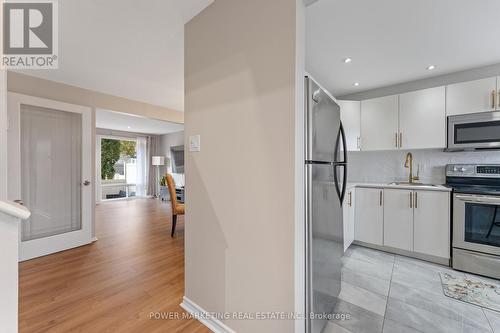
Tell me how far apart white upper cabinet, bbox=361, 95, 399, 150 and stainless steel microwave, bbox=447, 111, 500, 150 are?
0.59m

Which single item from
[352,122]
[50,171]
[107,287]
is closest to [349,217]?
[352,122]

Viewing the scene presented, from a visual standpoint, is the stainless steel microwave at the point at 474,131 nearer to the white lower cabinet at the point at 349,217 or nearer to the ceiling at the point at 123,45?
the white lower cabinet at the point at 349,217

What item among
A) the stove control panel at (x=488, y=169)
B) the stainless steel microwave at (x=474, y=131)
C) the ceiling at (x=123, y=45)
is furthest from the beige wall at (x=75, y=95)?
the stove control panel at (x=488, y=169)

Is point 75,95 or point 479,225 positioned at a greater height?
point 75,95

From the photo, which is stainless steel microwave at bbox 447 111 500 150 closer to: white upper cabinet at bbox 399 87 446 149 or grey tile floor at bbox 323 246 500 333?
white upper cabinet at bbox 399 87 446 149

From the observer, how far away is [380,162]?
336cm

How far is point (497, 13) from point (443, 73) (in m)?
1.24

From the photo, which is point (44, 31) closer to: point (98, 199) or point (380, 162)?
point (380, 162)

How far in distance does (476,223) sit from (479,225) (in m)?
0.03

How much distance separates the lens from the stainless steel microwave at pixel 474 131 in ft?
7.75

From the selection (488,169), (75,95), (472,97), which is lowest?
(488,169)

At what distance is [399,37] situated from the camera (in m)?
2.00

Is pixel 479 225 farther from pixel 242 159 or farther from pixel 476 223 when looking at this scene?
pixel 242 159

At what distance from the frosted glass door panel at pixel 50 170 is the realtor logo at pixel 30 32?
0.77m
